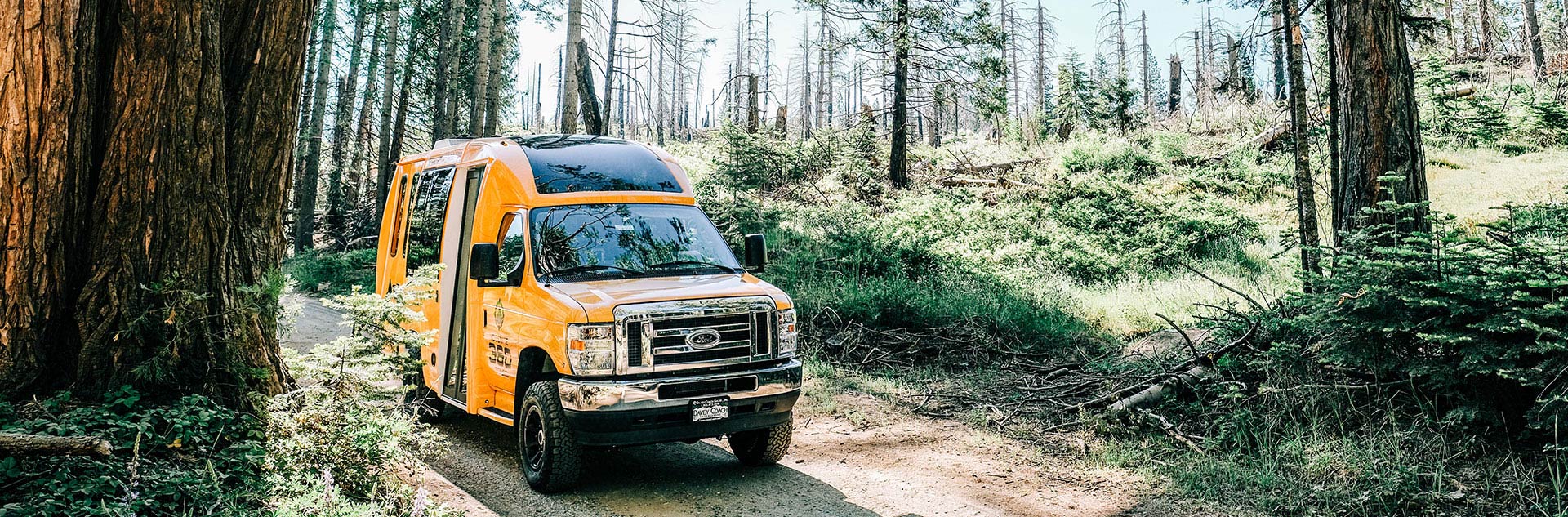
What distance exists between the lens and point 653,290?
6328 millimetres

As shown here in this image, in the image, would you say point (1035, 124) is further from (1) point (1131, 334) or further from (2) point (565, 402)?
(2) point (565, 402)

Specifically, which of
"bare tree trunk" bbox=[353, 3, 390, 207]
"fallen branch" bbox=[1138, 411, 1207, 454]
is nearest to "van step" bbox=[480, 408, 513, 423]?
"fallen branch" bbox=[1138, 411, 1207, 454]

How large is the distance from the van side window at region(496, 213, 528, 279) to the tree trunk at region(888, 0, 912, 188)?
17.7 metres

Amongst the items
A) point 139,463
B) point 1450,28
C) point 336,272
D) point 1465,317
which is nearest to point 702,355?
point 139,463

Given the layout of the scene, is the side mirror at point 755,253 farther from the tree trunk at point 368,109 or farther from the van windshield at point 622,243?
the tree trunk at point 368,109

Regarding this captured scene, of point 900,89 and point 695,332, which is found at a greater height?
point 900,89

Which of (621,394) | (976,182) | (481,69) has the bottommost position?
(621,394)

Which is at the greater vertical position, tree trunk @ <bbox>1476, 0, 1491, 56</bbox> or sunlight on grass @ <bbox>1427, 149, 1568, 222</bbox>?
tree trunk @ <bbox>1476, 0, 1491, 56</bbox>

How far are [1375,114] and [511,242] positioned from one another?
7.33 metres

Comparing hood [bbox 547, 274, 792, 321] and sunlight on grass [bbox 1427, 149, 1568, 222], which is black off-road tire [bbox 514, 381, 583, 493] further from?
sunlight on grass [bbox 1427, 149, 1568, 222]

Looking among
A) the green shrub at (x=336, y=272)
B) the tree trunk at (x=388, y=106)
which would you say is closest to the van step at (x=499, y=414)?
the green shrub at (x=336, y=272)

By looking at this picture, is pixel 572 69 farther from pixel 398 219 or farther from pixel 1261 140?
pixel 1261 140

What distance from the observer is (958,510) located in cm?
614

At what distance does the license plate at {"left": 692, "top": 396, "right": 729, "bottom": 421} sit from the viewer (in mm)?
6062
